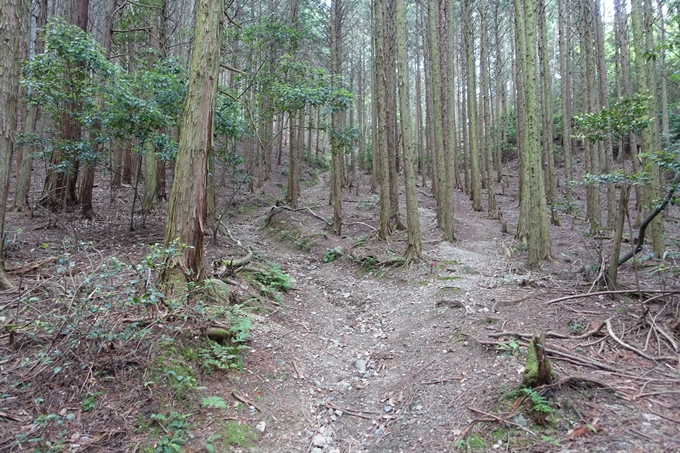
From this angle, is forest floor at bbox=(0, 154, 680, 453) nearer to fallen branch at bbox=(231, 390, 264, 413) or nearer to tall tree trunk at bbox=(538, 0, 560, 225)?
fallen branch at bbox=(231, 390, 264, 413)

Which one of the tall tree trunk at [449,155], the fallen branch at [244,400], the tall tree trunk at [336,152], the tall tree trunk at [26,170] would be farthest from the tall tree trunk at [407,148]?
the tall tree trunk at [26,170]

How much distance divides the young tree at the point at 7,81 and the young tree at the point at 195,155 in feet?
6.57

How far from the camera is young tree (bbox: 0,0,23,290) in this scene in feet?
15.7

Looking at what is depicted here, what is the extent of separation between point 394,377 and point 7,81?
6.14 metres

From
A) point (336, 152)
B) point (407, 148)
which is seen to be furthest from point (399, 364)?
point (336, 152)

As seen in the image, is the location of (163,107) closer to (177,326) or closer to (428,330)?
(177,326)

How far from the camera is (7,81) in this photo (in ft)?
15.9

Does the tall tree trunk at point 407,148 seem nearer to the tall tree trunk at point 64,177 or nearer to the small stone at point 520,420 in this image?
the small stone at point 520,420

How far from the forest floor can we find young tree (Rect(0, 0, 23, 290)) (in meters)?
1.31

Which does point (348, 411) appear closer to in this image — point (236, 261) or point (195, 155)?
point (195, 155)

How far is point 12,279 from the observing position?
5.41 meters

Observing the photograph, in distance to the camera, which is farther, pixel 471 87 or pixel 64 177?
pixel 471 87

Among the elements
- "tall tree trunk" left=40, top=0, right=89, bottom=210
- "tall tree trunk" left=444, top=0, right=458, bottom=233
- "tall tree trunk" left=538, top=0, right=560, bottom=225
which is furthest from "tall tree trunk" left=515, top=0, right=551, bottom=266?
"tall tree trunk" left=40, top=0, right=89, bottom=210

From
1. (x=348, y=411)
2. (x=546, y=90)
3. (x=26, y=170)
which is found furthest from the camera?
(x=546, y=90)
